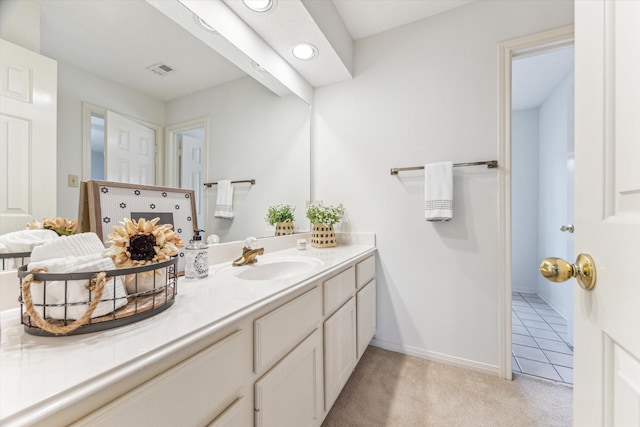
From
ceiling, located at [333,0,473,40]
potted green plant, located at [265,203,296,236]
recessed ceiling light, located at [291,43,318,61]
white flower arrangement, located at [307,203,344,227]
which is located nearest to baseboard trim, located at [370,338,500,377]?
white flower arrangement, located at [307,203,344,227]

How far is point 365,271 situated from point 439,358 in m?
0.81

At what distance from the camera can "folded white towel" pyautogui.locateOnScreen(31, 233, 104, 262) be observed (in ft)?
2.08

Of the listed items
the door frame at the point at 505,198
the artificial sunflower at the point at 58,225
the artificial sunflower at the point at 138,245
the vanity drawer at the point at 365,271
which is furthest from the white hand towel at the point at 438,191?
the artificial sunflower at the point at 58,225

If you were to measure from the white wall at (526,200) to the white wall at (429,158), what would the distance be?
7.39ft

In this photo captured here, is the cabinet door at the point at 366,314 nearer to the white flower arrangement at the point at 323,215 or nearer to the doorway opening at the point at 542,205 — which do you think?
the white flower arrangement at the point at 323,215

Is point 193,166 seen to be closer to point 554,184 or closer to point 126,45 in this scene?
point 126,45

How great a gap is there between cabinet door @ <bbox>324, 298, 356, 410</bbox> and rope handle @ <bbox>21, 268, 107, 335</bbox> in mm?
871

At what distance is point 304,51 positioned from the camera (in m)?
1.79

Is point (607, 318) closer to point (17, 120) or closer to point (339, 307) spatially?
point (339, 307)

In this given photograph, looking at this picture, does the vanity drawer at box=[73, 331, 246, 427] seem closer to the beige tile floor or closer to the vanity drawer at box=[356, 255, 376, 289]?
the vanity drawer at box=[356, 255, 376, 289]

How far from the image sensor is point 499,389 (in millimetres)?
1552

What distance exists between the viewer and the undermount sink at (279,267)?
129 cm

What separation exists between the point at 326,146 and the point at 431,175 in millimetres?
883

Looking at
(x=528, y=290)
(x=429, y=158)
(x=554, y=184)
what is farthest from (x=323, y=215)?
(x=528, y=290)
